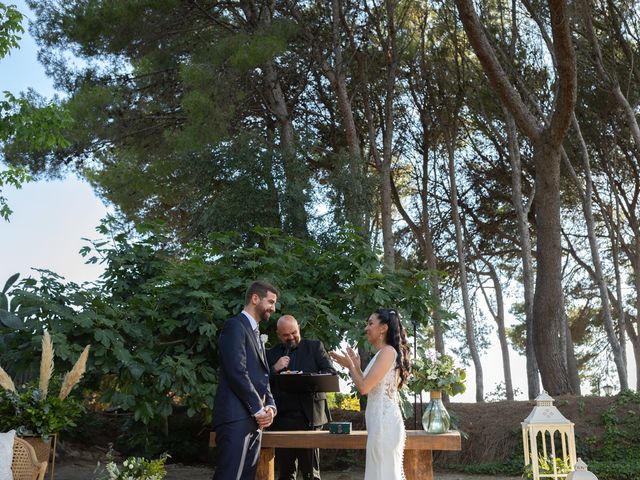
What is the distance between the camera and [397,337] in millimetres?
4809

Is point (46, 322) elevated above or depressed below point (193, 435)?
above

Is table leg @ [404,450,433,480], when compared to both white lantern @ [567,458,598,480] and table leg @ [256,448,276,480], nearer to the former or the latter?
table leg @ [256,448,276,480]

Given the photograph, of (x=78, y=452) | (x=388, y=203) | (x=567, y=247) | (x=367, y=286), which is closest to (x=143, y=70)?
(x=388, y=203)

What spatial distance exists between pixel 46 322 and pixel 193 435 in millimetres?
4331

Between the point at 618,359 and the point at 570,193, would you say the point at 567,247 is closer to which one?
the point at 570,193

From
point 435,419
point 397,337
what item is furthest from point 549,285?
point 397,337

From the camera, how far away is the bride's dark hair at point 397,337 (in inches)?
189

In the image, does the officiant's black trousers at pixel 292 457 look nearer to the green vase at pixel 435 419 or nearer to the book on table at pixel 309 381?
the book on table at pixel 309 381

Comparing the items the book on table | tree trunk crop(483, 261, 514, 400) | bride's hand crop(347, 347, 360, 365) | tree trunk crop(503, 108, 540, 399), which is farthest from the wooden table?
tree trunk crop(483, 261, 514, 400)

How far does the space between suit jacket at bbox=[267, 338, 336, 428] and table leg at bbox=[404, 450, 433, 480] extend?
1.28 metres

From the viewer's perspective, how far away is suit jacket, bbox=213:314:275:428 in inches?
188

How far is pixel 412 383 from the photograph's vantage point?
5.45m

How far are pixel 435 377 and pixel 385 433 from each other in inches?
29.0

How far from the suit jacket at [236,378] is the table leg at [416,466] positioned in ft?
3.43
